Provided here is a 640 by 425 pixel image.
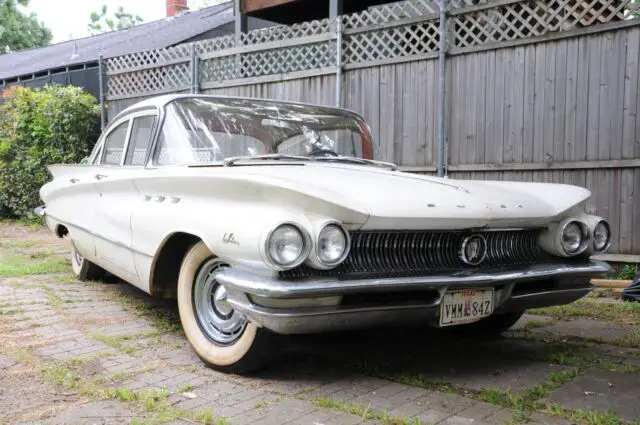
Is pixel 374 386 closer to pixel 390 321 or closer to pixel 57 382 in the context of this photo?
pixel 390 321

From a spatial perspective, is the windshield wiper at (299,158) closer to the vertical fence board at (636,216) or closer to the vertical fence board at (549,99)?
the vertical fence board at (549,99)

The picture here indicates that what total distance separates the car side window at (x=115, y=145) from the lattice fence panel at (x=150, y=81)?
4.74 meters

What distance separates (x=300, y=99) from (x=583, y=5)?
3.80m

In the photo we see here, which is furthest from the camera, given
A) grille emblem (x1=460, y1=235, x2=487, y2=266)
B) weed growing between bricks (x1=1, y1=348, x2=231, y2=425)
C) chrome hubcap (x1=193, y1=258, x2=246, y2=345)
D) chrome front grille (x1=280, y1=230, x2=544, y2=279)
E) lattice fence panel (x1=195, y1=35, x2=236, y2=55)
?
lattice fence panel (x1=195, y1=35, x2=236, y2=55)

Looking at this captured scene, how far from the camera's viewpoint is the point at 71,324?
4355mm

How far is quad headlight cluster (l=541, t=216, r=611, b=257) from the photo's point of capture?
3570mm

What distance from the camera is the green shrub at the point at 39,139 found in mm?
11602

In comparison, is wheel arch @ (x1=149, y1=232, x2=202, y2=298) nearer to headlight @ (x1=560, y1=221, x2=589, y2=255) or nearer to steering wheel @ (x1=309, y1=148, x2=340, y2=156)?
steering wheel @ (x1=309, y1=148, x2=340, y2=156)

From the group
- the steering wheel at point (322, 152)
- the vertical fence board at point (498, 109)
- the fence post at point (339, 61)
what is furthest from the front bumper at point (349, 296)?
the fence post at point (339, 61)

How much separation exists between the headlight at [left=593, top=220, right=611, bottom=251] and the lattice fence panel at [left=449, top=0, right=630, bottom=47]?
126 inches

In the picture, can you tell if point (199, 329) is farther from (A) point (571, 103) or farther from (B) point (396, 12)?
(B) point (396, 12)

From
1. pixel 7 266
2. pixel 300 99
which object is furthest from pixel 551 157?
pixel 7 266

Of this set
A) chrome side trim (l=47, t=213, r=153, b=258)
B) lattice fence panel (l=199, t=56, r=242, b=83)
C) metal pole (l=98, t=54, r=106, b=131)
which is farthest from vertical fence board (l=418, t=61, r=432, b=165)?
metal pole (l=98, t=54, r=106, b=131)

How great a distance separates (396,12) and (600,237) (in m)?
4.72
